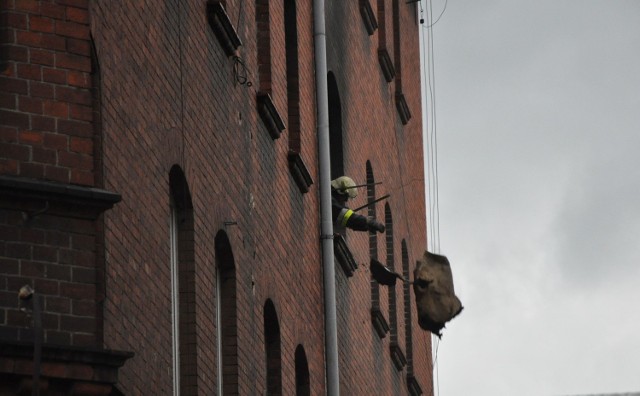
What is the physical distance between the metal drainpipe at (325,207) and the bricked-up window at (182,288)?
6487 mm

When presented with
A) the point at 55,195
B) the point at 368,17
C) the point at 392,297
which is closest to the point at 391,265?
the point at 392,297

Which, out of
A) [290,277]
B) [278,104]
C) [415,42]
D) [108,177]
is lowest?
[108,177]

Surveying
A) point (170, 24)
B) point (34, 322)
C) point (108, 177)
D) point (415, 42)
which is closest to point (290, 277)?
point (170, 24)

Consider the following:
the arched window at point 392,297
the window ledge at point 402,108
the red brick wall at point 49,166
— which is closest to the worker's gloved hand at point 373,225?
the arched window at point 392,297

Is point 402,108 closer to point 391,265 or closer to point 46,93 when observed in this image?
point 391,265

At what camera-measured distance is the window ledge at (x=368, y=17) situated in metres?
30.1

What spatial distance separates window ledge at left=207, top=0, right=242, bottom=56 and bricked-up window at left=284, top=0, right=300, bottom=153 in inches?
142

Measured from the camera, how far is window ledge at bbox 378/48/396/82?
104 ft

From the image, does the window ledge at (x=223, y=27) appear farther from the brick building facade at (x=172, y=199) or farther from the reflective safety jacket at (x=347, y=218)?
the reflective safety jacket at (x=347, y=218)

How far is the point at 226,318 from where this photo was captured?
64.7 feet

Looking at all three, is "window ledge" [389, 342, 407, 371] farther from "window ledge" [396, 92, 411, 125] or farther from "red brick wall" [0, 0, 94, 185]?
"red brick wall" [0, 0, 94, 185]

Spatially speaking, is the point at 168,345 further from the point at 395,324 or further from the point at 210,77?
the point at 395,324

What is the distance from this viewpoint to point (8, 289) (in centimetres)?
1422

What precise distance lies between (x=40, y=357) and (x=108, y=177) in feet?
6.24
